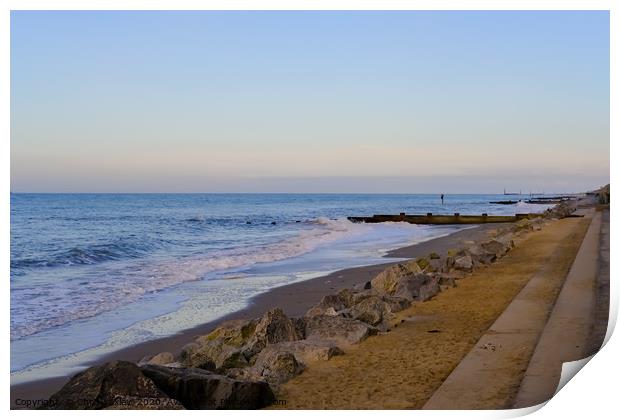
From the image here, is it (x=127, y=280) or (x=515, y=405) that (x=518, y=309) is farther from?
(x=127, y=280)

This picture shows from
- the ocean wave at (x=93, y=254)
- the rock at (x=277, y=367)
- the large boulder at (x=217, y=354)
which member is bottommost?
the ocean wave at (x=93, y=254)

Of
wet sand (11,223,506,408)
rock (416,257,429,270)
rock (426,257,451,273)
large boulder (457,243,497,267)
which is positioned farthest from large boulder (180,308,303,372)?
large boulder (457,243,497,267)

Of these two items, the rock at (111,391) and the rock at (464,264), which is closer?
the rock at (111,391)

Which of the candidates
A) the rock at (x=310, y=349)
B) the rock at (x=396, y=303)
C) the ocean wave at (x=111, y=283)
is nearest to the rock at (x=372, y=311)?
the rock at (x=396, y=303)

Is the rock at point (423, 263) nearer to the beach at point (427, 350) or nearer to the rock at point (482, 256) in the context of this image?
the rock at point (482, 256)

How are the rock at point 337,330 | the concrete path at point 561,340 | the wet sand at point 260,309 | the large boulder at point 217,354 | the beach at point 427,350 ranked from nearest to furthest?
the concrete path at point 561,340
the beach at point 427,350
the wet sand at point 260,309
the large boulder at point 217,354
the rock at point 337,330

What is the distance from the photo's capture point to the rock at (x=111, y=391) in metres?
4.53

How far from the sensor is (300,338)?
23.4 ft

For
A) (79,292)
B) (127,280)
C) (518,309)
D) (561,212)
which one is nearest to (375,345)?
(518,309)

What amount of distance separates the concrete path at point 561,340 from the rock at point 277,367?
6.12ft

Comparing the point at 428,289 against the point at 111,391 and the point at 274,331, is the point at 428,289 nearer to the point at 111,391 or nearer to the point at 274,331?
the point at 274,331

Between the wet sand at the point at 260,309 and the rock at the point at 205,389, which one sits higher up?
the rock at the point at 205,389

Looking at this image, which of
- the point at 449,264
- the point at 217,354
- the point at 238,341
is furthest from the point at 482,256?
the point at 217,354
